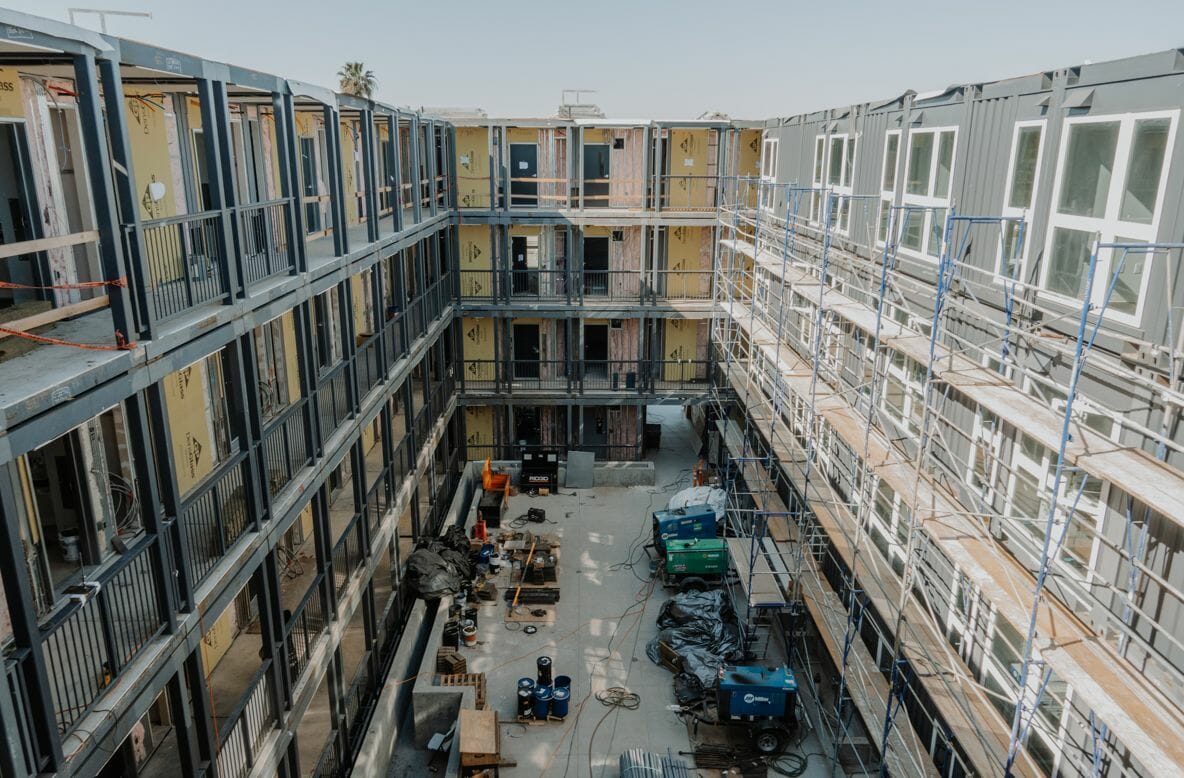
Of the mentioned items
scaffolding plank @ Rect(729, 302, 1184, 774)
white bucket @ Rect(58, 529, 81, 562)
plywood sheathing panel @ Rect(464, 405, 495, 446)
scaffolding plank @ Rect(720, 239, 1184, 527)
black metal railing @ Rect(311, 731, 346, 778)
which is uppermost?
scaffolding plank @ Rect(720, 239, 1184, 527)

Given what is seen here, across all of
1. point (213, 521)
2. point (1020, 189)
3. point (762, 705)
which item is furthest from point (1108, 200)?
point (213, 521)

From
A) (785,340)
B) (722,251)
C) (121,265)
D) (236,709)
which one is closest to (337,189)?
(121,265)

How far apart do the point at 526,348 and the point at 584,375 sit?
216 centimetres

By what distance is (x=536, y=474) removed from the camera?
2284 centimetres

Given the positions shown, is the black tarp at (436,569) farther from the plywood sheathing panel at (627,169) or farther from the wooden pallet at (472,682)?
the plywood sheathing panel at (627,169)

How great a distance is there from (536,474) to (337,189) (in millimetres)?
12593

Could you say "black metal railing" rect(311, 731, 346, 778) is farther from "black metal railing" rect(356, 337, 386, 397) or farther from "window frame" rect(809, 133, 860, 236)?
"window frame" rect(809, 133, 860, 236)

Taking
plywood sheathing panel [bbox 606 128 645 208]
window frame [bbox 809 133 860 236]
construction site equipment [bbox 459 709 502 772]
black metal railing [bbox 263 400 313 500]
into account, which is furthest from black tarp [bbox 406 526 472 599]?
plywood sheathing panel [bbox 606 128 645 208]

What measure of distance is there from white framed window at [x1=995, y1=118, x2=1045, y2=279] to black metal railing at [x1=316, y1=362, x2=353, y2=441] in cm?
893

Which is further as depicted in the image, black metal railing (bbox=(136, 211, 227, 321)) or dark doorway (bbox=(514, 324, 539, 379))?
dark doorway (bbox=(514, 324, 539, 379))

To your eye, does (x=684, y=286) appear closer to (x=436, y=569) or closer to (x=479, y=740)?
(x=436, y=569)

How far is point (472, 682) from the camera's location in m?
13.7

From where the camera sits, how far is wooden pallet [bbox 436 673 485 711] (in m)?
13.6

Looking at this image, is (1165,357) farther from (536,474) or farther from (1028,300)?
(536,474)
